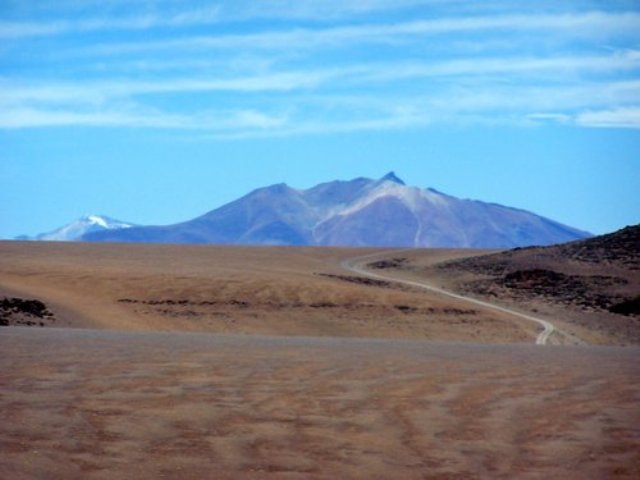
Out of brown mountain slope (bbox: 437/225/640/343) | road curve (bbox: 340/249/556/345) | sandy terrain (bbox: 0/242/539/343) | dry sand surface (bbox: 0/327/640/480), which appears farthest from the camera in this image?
brown mountain slope (bbox: 437/225/640/343)

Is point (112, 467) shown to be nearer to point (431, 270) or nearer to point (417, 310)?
point (417, 310)

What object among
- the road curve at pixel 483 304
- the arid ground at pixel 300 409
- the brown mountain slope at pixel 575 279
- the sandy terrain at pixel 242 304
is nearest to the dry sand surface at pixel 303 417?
the arid ground at pixel 300 409

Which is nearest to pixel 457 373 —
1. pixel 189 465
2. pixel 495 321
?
pixel 189 465

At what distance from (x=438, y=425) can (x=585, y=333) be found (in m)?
27.1

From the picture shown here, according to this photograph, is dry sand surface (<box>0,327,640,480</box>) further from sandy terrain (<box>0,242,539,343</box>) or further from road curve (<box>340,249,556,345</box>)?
road curve (<box>340,249,556,345</box>)

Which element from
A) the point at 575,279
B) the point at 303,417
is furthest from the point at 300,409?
the point at 575,279

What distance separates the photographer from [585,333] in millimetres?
36062

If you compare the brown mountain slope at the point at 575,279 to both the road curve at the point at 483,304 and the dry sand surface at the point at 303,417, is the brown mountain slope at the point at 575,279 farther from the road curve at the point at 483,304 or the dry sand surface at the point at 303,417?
the dry sand surface at the point at 303,417

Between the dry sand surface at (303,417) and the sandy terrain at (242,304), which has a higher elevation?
the sandy terrain at (242,304)

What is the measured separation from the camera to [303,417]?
34.3 feet

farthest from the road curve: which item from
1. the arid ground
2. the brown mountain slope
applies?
the arid ground

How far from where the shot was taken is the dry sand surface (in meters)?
8.27

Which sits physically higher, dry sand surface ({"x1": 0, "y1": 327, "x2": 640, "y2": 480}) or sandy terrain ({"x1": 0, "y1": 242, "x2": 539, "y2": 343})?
sandy terrain ({"x1": 0, "y1": 242, "x2": 539, "y2": 343})

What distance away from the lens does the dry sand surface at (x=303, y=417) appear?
27.1ft
